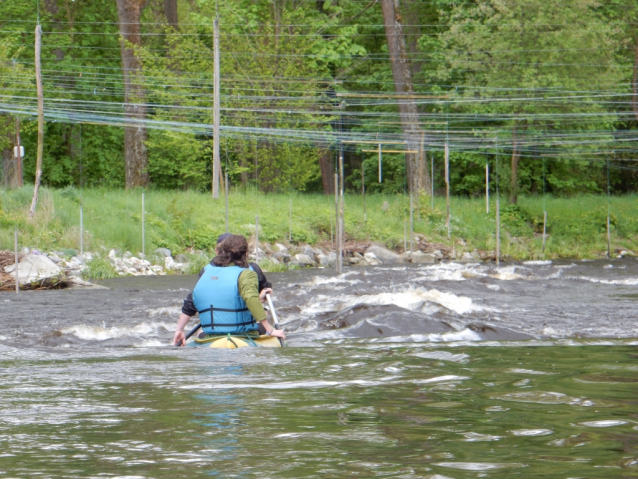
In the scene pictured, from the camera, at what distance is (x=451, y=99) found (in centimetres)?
3728

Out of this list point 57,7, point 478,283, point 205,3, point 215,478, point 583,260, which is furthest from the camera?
point 57,7

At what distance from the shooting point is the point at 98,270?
80.4ft

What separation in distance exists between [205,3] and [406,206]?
11.6m

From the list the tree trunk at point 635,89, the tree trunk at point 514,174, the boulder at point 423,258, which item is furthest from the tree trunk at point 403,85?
the tree trunk at point 635,89

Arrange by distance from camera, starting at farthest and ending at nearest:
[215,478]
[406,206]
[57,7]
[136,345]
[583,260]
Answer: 1. [57,7]
2. [406,206]
3. [583,260]
4. [136,345]
5. [215,478]

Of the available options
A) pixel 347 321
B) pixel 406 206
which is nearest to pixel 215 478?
pixel 347 321

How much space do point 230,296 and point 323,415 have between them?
3.50 meters

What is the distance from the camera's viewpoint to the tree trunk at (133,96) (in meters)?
35.8

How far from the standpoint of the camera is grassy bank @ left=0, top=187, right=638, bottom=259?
27047mm

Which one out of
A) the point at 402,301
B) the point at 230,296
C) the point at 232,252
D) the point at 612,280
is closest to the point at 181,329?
the point at 230,296

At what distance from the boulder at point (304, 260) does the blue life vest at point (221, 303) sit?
19.2m

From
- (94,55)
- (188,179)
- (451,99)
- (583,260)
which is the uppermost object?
(94,55)

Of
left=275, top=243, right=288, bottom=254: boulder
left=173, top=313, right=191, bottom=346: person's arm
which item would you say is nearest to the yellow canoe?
left=173, top=313, right=191, bottom=346: person's arm

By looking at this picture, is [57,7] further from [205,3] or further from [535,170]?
[535,170]
